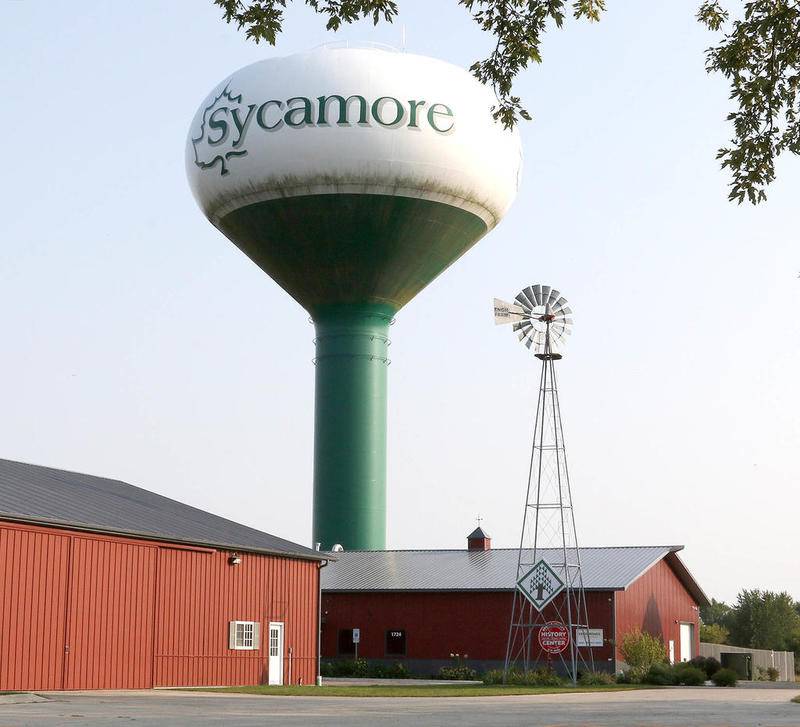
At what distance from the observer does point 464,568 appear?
4597 cm

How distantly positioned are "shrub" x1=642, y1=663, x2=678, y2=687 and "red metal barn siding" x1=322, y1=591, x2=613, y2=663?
4.50 m

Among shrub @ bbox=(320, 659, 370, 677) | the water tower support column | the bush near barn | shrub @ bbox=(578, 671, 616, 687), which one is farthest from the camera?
the water tower support column

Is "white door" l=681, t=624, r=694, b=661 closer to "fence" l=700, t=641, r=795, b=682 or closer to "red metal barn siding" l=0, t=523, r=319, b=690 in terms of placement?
"fence" l=700, t=641, r=795, b=682

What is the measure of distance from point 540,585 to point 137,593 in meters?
12.2

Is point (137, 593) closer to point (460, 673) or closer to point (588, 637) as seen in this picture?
point (588, 637)

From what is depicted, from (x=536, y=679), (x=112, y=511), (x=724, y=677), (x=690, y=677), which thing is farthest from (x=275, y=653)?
(x=724, y=677)

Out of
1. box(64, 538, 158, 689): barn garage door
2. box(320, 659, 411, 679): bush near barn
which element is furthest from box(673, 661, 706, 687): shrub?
box(64, 538, 158, 689): barn garage door

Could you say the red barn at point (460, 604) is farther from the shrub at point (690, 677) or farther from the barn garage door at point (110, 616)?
the barn garage door at point (110, 616)

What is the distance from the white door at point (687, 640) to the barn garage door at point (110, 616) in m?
25.2

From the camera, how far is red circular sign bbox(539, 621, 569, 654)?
3562cm

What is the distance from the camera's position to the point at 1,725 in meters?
15.4

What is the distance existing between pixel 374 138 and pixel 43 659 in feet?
62.0

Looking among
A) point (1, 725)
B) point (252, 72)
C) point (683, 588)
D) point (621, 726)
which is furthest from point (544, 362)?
point (1, 725)

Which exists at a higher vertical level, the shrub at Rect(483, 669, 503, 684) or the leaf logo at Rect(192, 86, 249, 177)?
the leaf logo at Rect(192, 86, 249, 177)
